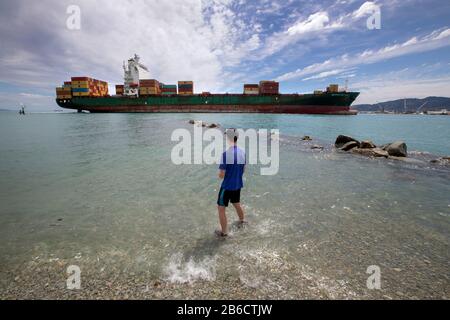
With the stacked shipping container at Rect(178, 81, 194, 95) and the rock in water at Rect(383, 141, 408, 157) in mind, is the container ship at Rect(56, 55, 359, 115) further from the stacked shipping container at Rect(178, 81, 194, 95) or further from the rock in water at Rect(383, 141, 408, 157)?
the rock in water at Rect(383, 141, 408, 157)

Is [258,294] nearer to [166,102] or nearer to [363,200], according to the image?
[363,200]

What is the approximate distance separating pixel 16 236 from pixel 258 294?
5157 millimetres

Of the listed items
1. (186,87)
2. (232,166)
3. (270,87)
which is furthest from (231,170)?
(186,87)

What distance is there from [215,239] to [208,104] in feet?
265

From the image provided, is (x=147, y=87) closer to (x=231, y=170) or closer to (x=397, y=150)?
(x=397, y=150)

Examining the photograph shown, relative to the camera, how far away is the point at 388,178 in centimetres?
883

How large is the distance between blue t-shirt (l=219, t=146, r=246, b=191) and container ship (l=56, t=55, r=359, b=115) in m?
77.9

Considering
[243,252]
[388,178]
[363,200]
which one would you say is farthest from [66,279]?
[388,178]

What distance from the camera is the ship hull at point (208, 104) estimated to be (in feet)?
256

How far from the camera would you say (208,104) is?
267ft

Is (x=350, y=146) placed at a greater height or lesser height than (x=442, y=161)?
greater

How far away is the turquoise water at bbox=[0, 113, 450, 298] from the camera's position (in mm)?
3121

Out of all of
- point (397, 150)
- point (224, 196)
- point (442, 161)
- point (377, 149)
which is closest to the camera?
point (224, 196)
